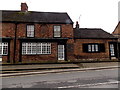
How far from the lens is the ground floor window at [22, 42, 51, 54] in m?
17.6

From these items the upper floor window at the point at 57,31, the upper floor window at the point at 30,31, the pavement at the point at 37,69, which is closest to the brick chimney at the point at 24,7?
the upper floor window at the point at 30,31

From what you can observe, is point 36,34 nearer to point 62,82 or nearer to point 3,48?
point 3,48

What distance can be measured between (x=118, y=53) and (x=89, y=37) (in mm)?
6090

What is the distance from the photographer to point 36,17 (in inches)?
770

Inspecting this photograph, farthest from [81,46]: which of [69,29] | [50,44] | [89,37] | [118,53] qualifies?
[118,53]

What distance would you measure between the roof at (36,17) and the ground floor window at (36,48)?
3.74 m

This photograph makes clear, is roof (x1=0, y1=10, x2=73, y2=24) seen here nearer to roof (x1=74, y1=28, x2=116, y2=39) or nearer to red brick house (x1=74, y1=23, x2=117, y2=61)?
roof (x1=74, y1=28, x2=116, y2=39)

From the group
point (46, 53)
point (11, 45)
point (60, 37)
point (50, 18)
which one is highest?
point (50, 18)

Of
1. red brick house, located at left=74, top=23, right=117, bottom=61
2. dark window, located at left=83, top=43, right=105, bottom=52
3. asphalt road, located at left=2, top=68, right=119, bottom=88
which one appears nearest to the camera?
asphalt road, located at left=2, top=68, right=119, bottom=88

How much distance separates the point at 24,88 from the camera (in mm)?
6355

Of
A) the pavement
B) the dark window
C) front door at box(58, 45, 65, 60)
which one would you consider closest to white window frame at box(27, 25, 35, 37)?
front door at box(58, 45, 65, 60)

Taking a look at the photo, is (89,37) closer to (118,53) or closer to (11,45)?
(118,53)

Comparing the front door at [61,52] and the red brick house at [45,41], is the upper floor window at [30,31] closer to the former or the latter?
the red brick house at [45,41]

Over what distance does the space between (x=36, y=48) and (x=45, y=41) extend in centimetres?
174
